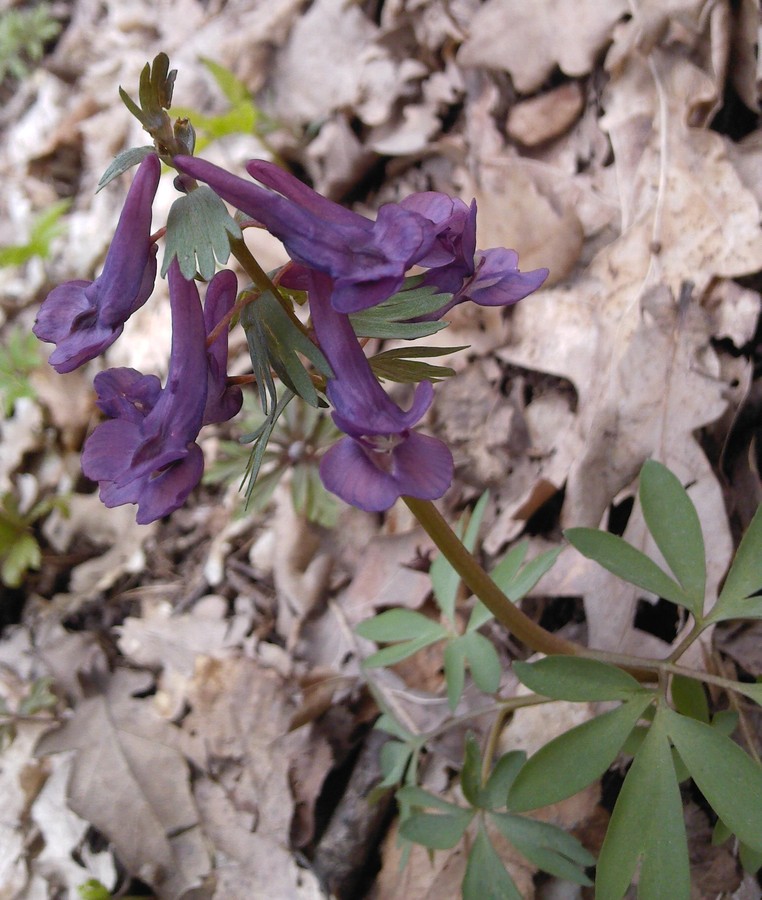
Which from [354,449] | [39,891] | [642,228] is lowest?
[39,891]

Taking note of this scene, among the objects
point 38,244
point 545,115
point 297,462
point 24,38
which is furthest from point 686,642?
point 24,38

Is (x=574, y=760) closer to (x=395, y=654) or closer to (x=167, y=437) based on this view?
(x=395, y=654)

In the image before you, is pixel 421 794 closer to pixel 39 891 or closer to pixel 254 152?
pixel 39 891

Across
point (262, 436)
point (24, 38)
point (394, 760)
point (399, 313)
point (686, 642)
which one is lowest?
point (394, 760)

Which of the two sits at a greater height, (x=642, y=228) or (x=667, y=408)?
(x=642, y=228)

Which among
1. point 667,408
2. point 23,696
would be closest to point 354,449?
point 667,408

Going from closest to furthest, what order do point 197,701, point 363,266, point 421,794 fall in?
1. point 363,266
2. point 421,794
3. point 197,701
